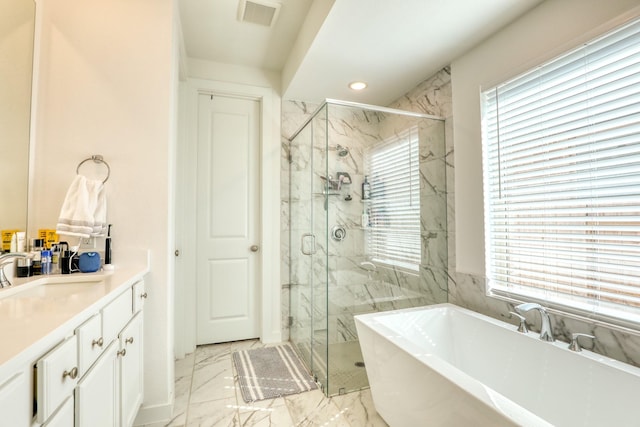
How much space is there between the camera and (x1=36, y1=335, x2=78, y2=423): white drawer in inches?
30.9

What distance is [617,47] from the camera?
1466mm

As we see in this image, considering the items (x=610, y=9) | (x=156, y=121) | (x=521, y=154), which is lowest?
(x=521, y=154)

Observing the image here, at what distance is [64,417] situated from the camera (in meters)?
0.91

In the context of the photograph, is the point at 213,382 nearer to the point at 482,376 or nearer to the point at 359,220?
the point at 359,220

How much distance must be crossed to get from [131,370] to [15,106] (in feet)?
4.78

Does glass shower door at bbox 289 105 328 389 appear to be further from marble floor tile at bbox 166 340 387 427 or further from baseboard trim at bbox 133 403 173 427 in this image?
baseboard trim at bbox 133 403 173 427

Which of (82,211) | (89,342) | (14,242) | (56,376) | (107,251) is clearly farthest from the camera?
(107,251)

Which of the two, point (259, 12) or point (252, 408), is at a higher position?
point (259, 12)

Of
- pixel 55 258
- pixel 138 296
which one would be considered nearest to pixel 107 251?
pixel 55 258

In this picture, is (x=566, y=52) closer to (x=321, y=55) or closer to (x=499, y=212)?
(x=499, y=212)

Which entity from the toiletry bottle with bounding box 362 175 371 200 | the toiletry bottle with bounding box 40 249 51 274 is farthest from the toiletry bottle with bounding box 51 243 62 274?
the toiletry bottle with bounding box 362 175 371 200

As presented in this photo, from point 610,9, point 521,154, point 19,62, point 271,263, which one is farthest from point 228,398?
point 610,9

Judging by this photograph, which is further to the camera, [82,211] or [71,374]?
[82,211]

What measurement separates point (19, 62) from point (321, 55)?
70.0 inches
